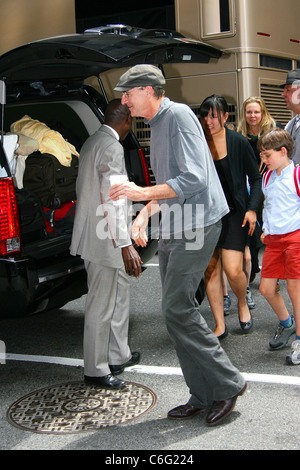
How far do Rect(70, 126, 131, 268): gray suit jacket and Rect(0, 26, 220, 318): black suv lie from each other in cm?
37

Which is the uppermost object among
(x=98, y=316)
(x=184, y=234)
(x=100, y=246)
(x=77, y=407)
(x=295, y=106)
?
(x=295, y=106)

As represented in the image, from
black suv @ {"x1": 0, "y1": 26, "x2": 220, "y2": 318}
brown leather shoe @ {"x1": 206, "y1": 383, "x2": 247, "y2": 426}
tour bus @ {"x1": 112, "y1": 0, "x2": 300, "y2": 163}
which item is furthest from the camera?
tour bus @ {"x1": 112, "y1": 0, "x2": 300, "y2": 163}

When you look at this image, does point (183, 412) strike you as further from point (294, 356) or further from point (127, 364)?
point (294, 356)

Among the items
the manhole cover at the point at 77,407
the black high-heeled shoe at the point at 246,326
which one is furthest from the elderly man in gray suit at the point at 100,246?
the black high-heeled shoe at the point at 246,326

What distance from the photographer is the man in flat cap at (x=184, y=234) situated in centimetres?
362

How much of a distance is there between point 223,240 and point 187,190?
1.82 m

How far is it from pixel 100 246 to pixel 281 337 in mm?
1638

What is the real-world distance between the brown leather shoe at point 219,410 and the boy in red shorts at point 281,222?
108cm

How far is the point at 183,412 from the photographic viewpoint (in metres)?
3.84

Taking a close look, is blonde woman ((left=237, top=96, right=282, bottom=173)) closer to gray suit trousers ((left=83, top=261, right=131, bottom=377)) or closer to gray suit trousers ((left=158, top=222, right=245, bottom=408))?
gray suit trousers ((left=83, top=261, right=131, bottom=377))

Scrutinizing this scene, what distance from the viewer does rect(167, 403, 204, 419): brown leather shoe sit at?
12.6 ft

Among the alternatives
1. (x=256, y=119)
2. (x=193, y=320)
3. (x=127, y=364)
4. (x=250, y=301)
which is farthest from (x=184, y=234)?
(x=256, y=119)

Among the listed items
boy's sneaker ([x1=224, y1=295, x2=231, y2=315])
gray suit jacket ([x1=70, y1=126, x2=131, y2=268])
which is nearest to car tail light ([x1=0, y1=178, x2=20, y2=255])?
gray suit jacket ([x1=70, y1=126, x2=131, y2=268])
